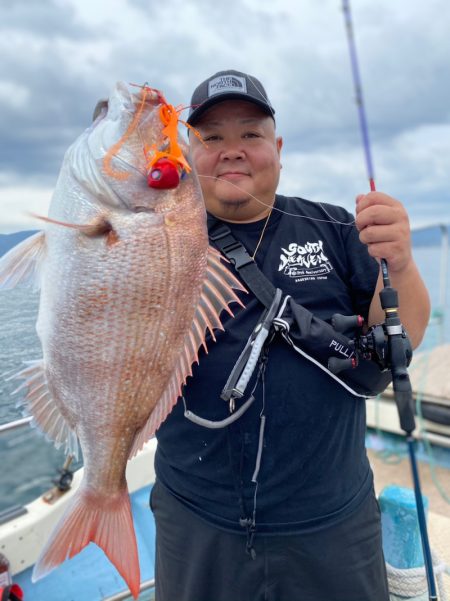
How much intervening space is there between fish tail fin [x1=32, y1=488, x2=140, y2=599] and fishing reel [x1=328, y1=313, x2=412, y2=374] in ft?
3.13

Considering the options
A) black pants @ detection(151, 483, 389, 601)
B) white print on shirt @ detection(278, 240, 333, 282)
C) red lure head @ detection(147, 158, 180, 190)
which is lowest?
black pants @ detection(151, 483, 389, 601)

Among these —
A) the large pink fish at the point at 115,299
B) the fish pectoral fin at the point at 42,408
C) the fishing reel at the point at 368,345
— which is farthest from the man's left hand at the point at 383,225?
the fish pectoral fin at the point at 42,408

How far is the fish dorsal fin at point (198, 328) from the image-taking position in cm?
164

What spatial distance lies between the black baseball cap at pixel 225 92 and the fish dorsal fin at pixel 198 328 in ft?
2.44

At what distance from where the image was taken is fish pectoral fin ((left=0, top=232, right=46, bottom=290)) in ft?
5.01

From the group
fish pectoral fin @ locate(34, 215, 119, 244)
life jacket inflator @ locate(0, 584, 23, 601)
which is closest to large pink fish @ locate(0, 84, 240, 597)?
fish pectoral fin @ locate(34, 215, 119, 244)

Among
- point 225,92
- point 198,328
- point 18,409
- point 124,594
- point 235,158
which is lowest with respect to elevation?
point 124,594

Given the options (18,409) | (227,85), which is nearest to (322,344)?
(227,85)

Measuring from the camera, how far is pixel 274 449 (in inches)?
72.0

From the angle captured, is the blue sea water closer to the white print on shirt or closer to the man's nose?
the white print on shirt

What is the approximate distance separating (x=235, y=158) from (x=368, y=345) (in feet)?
3.12

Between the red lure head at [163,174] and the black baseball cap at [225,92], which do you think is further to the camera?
the black baseball cap at [225,92]

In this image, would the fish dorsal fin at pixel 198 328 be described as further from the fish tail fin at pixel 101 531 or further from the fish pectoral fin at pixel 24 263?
the fish pectoral fin at pixel 24 263

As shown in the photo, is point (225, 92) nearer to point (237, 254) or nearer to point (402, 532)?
point (237, 254)
